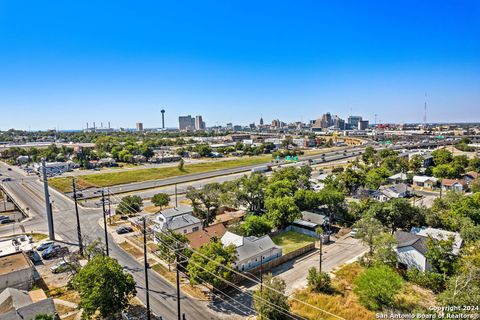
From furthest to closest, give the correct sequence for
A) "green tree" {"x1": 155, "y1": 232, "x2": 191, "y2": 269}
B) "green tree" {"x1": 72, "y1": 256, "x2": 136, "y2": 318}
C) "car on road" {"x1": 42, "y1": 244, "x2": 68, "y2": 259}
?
"car on road" {"x1": 42, "y1": 244, "x2": 68, "y2": 259} < "green tree" {"x1": 155, "y1": 232, "x2": 191, "y2": 269} < "green tree" {"x1": 72, "y1": 256, "x2": 136, "y2": 318}

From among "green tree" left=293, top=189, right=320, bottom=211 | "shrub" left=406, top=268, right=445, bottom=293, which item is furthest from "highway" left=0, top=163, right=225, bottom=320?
"green tree" left=293, top=189, right=320, bottom=211

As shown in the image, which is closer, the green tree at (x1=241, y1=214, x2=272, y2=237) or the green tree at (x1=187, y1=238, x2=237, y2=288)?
the green tree at (x1=187, y1=238, x2=237, y2=288)

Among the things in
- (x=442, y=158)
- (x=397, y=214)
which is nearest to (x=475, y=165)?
(x=442, y=158)

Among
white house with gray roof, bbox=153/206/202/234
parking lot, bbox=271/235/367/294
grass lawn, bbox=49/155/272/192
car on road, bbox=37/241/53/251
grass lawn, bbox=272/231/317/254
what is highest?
grass lawn, bbox=49/155/272/192

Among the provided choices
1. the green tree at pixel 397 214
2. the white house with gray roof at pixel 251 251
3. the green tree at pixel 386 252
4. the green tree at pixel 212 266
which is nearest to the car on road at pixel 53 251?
the green tree at pixel 212 266

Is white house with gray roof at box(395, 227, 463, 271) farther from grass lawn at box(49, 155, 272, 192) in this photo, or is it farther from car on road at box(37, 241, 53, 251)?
grass lawn at box(49, 155, 272, 192)

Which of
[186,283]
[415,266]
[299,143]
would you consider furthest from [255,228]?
[299,143]
